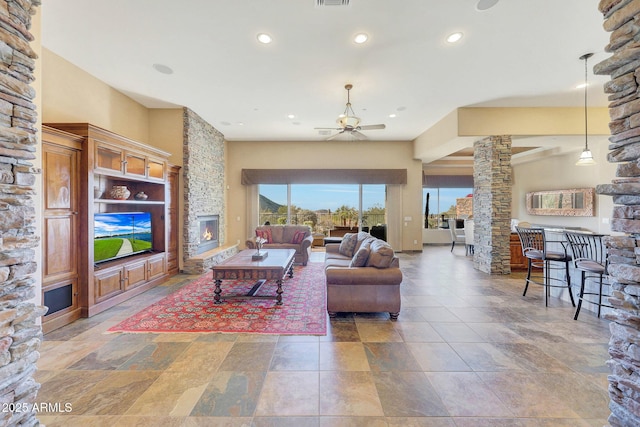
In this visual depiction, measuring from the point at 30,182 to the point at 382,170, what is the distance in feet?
25.3

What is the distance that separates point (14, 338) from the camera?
1.26 m

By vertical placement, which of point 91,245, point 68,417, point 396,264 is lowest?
point 68,417

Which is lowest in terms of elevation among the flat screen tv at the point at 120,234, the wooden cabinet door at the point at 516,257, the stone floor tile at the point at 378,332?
the stone floor tile at the point at 378,332

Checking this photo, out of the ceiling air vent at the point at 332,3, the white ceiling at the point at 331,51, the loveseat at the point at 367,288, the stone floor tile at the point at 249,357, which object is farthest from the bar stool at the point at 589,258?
the ceiling air vent at the point at 332,3

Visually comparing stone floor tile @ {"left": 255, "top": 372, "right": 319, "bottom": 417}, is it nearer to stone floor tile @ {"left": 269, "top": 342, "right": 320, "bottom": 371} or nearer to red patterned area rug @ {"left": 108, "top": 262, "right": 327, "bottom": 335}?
stone floor tile @ {"left": 269, "top": 342, "right": 320, "bottom": 371}

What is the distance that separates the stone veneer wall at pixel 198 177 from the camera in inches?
215

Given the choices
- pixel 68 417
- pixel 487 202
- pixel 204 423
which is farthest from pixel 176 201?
pixel 487 202

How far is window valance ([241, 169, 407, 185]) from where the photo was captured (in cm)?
808

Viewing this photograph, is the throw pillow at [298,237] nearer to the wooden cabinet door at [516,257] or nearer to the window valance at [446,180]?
the wooden cabinet door at [516,257]

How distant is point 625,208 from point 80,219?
5125 mm

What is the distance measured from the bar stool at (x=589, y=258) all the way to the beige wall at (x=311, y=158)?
15.9ft

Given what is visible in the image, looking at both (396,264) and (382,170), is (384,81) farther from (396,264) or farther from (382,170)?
(382,170)

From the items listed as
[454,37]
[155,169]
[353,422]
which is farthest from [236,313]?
[454,37]

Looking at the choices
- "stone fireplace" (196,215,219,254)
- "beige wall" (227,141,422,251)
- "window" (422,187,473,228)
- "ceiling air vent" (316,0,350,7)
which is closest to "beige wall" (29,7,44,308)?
"ceiling air vent" (316,0,350,7)
